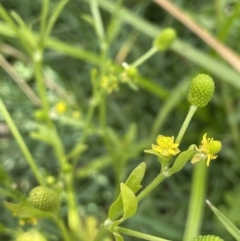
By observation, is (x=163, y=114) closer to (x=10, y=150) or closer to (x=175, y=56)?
(x=175, y=56)

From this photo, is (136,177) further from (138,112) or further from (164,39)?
(138,112)

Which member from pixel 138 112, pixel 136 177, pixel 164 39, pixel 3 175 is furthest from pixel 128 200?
pixel 138 112

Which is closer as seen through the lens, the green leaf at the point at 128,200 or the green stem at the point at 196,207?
the green leaf at the point at 128,200

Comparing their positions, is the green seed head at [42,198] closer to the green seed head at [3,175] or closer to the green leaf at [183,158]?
the green seed head at [3,175]

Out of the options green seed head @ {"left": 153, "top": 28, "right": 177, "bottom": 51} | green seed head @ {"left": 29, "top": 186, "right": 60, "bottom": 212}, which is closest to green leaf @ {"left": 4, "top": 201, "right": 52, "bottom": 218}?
green seed head @ {"left": 29, "top": 186, "right": 60, "bottom": 212}

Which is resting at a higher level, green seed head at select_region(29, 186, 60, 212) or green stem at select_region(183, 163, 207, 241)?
green stem at select_region(183, 163, 207, 241)

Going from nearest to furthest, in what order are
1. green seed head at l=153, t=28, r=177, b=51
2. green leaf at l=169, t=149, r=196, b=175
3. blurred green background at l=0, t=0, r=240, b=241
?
green leaf at l=169, t=149, r=196, b=175 → green seed head at l=153, t=28, r=177, b=51 → blurred green background at l=0, t=0, r=240, b=241

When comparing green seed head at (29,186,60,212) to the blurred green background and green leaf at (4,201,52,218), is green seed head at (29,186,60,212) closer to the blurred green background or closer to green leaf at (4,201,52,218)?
green leaf at (4,201,52,218)

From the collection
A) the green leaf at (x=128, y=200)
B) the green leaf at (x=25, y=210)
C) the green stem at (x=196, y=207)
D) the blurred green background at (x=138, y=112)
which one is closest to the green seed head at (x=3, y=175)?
the green leaf at (x=25, y=210)
